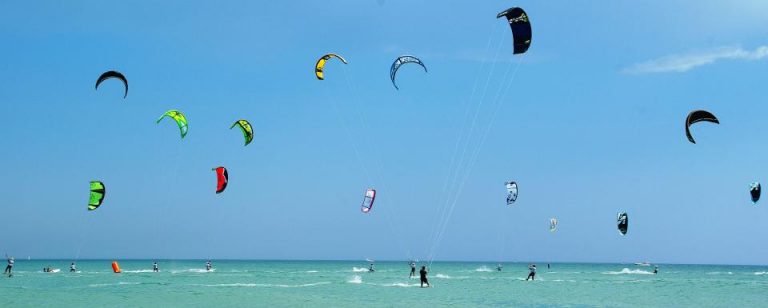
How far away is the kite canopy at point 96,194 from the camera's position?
75.7ft

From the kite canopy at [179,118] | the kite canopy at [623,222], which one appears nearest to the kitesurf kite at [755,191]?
the kite canopy at [623,222]

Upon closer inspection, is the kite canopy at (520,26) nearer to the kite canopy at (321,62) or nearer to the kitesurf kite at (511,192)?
the kite canopy at (321,62)

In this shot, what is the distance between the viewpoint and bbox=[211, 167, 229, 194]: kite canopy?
23.0m

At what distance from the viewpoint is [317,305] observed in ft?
66.1

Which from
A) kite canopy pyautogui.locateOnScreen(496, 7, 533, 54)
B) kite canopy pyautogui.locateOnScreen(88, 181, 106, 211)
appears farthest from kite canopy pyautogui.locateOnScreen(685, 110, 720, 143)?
kite canopy pyautogui.locateOnScreen(88, 181, 106, 211)

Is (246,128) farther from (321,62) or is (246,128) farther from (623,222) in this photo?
(623,222)

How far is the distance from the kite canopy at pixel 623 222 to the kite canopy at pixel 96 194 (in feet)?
68.5

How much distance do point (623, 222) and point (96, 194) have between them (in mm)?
22116

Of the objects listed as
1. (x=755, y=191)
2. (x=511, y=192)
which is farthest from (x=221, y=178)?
(x=755, y=191)

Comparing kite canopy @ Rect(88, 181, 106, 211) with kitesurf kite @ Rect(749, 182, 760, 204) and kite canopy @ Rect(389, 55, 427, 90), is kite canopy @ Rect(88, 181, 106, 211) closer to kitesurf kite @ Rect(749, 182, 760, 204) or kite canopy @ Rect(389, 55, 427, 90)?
kite canopy @ Rect(389, 55, 427, 90)

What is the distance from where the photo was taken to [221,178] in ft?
77.2

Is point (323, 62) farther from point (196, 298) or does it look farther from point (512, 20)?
point (196, 298)

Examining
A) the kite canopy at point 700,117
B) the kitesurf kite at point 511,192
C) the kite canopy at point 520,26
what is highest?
the kite canopy at point 520,26

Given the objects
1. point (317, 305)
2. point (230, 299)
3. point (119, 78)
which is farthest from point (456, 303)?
point (119, 78)
